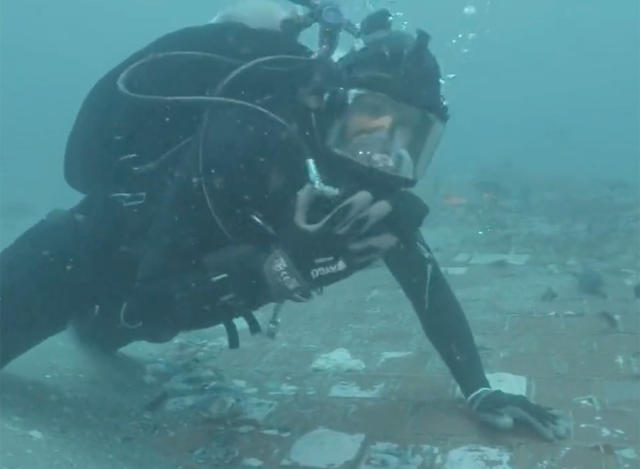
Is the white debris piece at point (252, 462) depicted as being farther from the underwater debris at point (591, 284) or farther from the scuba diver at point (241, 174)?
the underwater debris at point (591, 284)

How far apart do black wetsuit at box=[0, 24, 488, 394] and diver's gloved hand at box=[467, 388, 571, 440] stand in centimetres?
15

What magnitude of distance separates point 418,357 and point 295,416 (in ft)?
3.80

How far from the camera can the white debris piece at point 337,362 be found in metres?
4.93

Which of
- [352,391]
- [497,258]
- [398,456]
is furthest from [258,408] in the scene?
[497,258]

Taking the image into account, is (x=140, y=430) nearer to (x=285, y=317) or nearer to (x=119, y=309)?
(x=119, y=309)

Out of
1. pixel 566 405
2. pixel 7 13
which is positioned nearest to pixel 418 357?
pixel 566 405

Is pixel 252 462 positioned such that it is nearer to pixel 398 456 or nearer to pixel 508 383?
pixel 398 456

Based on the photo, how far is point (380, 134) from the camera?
3119mm

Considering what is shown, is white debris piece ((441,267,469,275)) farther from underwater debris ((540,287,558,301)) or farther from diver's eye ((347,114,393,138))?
diver's eye ((347,114,393,138))

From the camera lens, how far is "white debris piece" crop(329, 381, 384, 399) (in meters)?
4.48

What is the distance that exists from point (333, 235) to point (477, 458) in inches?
54.5

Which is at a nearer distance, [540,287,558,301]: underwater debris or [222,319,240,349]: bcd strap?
[222,319,240,349]: bcd strap

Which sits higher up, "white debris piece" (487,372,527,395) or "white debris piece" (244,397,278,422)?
"white debris piece" (244,397,278,422)

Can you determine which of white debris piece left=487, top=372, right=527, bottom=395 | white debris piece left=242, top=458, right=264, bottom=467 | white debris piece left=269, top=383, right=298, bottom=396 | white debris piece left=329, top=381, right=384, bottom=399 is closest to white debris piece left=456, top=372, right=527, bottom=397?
white debris piece left=487, top=372, right=527, bottom=395
